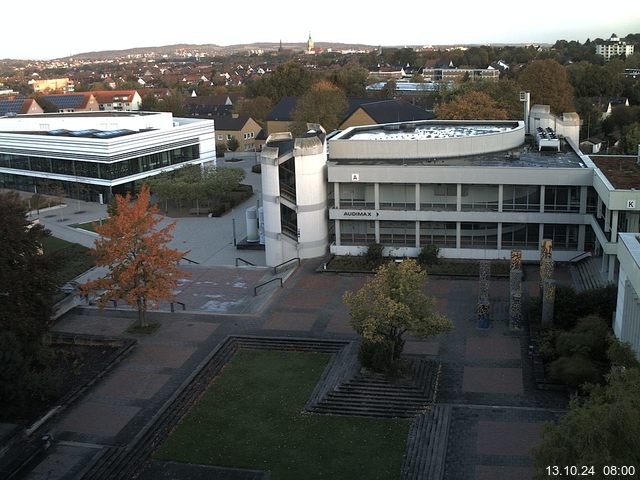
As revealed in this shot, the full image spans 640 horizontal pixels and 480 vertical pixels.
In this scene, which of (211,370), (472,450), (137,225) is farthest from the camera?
(137,225)

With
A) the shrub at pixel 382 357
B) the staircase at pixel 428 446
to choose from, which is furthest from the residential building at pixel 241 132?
the staircase at pixel 428 446

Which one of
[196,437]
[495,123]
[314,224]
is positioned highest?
[495,123]

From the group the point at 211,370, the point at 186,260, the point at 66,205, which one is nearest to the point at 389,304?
the point at 211,370

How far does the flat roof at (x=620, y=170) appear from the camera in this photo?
33125 mm

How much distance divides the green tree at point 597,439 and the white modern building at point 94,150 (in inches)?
1968

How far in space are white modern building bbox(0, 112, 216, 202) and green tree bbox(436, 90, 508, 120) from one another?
22663mm

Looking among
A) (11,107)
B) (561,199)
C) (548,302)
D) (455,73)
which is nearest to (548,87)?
(561,199)

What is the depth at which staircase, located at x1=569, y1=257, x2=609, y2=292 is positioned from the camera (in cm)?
3241

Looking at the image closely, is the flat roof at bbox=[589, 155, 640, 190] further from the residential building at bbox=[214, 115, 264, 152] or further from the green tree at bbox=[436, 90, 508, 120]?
the residential building at bbox=[214, 115, 264, 152]

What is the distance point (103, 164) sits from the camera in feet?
193

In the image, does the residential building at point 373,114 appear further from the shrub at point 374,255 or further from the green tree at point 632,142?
the shrub at point 374,255

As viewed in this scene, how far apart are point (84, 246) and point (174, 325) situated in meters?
17.8

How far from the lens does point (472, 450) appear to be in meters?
20.9

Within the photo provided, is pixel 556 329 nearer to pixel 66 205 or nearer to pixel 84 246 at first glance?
pixel 84 246
